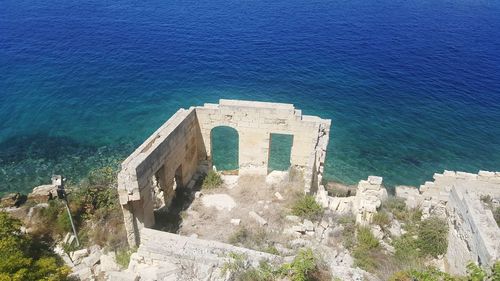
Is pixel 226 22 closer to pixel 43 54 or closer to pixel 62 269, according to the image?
pixel 43 54

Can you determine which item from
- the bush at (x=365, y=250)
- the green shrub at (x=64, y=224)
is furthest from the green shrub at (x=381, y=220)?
the green shrub at (x=64, y=224)

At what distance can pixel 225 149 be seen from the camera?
22.0m

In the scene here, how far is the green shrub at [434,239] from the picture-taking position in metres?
11.1

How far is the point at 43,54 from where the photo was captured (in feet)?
102

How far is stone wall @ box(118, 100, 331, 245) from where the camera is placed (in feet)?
38.5

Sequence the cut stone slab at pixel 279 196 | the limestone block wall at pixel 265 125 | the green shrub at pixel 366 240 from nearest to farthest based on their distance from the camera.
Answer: the green shrub at pixel 366 240 < the cut stone slab at pixel 279 196 < the limestone block wall at pixel 265 125

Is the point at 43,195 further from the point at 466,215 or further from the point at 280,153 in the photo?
the point at 466,215

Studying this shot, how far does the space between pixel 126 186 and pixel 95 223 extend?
179 inches

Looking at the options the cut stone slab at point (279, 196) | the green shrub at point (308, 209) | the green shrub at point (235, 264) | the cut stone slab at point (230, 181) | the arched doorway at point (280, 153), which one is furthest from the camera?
the arched doorway at point (280, 153)

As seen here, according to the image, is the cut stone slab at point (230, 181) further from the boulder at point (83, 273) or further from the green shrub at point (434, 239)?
the green shrub at point (434, 239)

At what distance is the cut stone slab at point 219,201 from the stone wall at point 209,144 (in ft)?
4.34

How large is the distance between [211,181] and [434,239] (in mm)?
8375

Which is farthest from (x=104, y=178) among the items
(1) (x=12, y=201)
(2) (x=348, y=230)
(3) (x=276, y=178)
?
(2) (x=348, y=230)

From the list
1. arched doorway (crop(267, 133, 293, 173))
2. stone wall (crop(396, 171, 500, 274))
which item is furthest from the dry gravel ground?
arched doorway (crop(267, 133, 293, 173))
